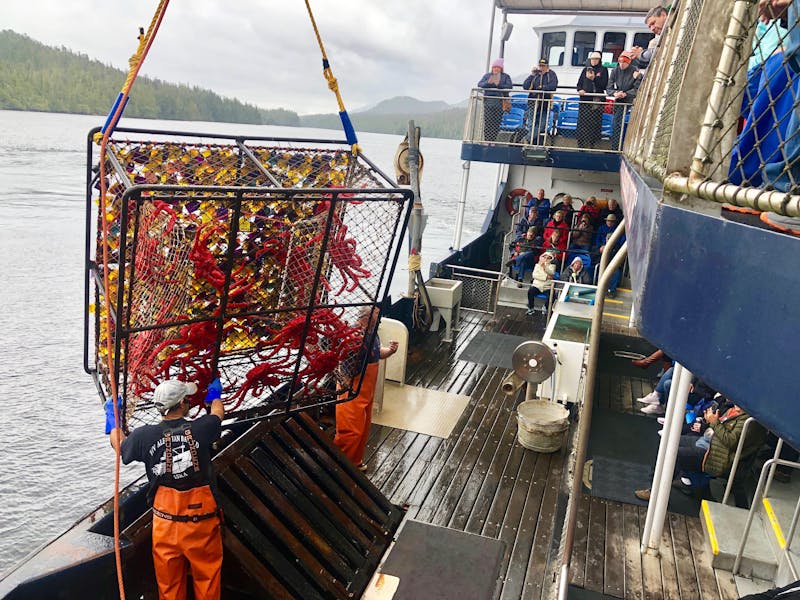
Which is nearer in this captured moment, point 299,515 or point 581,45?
point 299,515

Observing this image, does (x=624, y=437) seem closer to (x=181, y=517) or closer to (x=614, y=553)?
(x=614, y=553)

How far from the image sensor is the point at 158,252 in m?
3.37

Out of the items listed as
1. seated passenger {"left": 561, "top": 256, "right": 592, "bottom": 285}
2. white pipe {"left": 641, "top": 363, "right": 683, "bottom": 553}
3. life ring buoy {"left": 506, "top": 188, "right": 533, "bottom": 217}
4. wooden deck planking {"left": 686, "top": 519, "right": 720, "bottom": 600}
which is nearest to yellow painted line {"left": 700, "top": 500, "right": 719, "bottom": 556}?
wooden deck planking {"left": 686, "top": 519, "right": 720, "bottom": 600}

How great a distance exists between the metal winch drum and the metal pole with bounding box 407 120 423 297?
2.77 m

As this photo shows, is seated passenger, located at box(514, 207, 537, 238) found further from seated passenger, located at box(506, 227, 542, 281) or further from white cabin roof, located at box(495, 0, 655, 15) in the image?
white cabin roof, located at box(495, 0, 655, 15)

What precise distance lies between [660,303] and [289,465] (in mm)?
3572

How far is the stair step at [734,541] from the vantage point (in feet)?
14.7

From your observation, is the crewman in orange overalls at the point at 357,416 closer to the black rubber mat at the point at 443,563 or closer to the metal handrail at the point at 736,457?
the black rubber mat at the point at 443,563

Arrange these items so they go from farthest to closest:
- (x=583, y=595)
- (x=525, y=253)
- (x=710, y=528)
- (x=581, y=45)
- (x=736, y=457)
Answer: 1. (x=581, y=45)
2. (x=525, y=253)
3. (x=736, y=457)
4. (x=710, y=528)
5. (x=583, y=595)

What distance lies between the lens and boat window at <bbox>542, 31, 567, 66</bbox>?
1689 cm

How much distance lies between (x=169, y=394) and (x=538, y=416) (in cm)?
411

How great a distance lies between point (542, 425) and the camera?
6.22m

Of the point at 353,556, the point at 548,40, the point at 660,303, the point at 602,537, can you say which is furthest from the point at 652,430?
the point at 548,40

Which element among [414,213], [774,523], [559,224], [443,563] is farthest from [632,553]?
[559,224]
